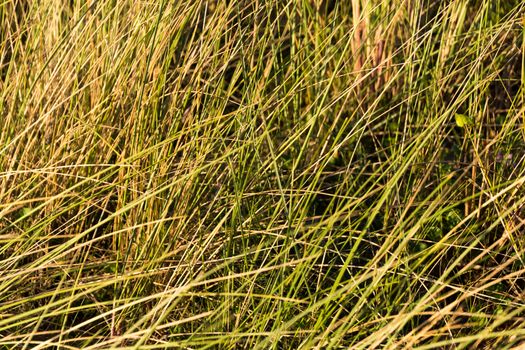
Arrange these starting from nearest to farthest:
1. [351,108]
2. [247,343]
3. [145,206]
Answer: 1. [247,343]
2. [145,206]
3. [351,108]

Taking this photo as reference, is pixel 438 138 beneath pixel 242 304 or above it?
above

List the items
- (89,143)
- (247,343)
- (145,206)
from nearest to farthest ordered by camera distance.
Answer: (247,343), (145,206), (89,143)

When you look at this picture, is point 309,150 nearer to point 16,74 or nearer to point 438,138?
point 438,138

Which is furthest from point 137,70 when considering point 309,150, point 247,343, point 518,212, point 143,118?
point 518,212

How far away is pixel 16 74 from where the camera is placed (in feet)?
6.84

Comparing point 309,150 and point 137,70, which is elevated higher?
point 137,70

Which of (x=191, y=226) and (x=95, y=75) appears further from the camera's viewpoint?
(x=95, y=75)

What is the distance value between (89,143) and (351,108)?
2.48 ft

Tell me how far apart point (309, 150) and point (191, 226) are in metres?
0.42

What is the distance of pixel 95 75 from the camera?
7.00ft

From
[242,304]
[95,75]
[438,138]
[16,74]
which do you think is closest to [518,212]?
[438,138]

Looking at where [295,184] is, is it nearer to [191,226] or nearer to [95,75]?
[191,226]

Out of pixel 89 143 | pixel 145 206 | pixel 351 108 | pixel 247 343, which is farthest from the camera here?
pixel 351 108

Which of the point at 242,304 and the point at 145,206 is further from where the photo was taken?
the point at 145,206
